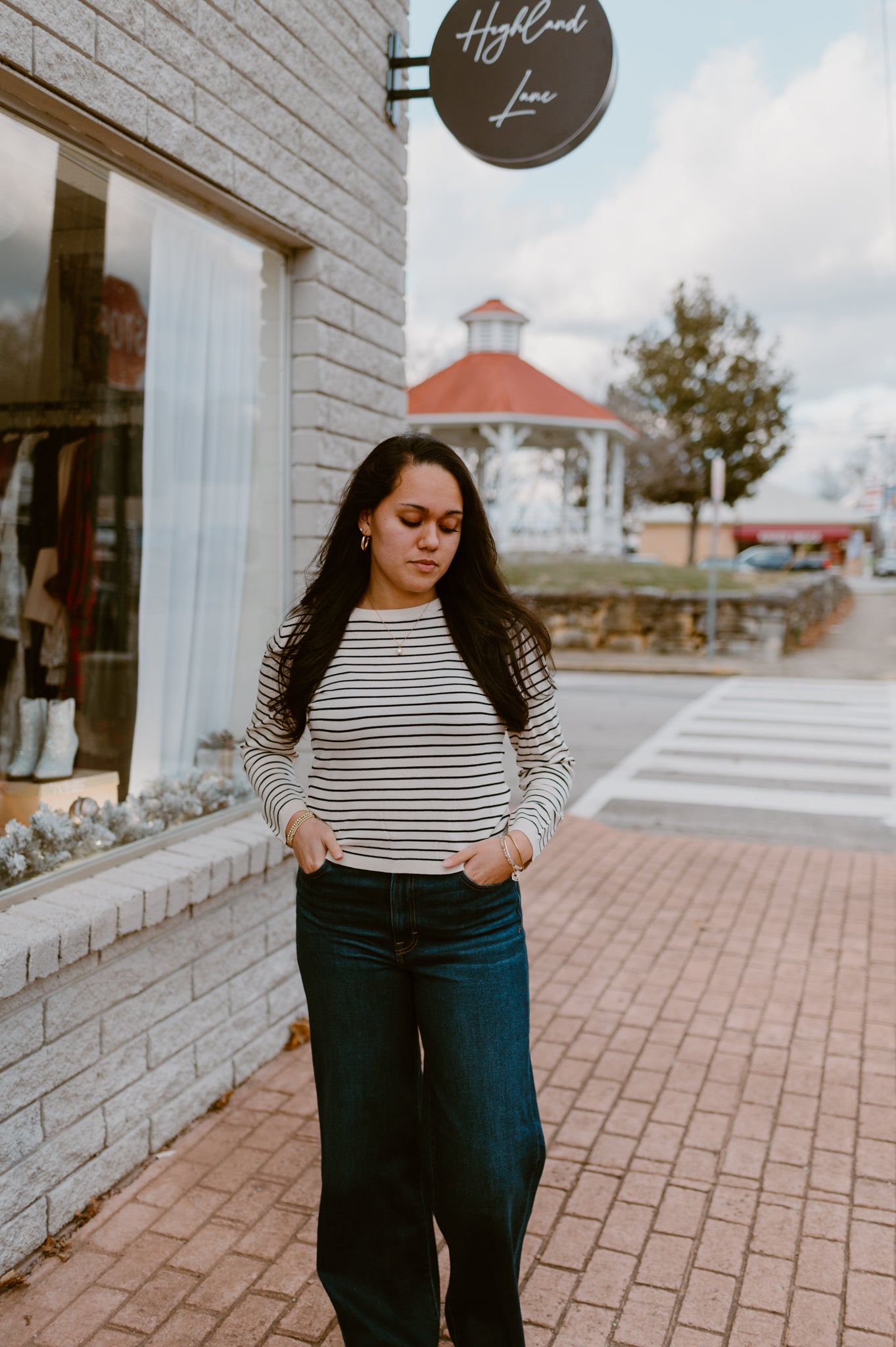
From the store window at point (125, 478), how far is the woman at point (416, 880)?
1.43 metres

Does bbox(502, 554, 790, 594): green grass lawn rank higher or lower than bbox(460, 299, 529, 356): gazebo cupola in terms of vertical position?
lower

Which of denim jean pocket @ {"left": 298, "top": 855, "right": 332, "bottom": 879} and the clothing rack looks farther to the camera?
the clothing rack

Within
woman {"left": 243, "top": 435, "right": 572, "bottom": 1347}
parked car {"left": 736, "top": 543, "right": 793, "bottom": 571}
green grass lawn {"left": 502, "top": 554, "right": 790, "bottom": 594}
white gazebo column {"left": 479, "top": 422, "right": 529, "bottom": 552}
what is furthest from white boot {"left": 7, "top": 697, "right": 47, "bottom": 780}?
parked car {"left": 736, "top": 543, "right": 793, "bottom": 571}

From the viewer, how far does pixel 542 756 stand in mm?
2340

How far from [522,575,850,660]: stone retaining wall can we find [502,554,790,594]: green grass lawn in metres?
0.39

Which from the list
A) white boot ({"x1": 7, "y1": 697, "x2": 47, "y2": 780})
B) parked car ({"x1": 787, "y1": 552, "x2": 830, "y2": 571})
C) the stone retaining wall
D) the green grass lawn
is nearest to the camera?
white boot ({"x1": 7, "y1": 697, "x2": 47, "y2": 780})

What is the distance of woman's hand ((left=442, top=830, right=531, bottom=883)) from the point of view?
2.09 meters

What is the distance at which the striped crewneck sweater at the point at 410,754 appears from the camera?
2.14 meters

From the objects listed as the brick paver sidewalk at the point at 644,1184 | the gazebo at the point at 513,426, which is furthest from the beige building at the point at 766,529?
the brick paver sidewalk at the point at 644,1184

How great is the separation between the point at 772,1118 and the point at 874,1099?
0.40 metres

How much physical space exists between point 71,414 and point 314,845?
191 centimetres

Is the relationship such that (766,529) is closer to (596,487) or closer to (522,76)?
(596,487)

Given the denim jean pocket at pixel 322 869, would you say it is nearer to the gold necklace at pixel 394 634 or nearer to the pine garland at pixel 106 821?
the gold necklace at pixel 394 634

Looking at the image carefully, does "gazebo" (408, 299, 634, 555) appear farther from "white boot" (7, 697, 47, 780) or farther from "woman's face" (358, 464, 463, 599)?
"woman's face" (358, 464, 463, 599)
